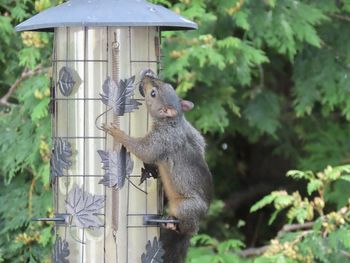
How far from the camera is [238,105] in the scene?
8562 mm

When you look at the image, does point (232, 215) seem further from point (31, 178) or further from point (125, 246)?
point (125, 246)

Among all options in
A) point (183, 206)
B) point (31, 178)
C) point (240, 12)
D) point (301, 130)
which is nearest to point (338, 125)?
point (301, 130)

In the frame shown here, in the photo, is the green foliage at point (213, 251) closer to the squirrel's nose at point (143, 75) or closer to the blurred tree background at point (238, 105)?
the blurred tree background at point (238, 105)

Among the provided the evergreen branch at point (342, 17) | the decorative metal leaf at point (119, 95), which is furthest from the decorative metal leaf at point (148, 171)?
the evergreen branch at point (342, 17)

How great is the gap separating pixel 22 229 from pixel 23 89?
3.49ft

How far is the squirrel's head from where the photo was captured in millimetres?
5137

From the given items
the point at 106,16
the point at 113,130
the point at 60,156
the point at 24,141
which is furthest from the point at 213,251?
the point at 106,16

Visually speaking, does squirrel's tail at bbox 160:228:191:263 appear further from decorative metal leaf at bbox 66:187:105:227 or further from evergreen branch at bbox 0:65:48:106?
evergreen branch at bbox 0:65:48:106

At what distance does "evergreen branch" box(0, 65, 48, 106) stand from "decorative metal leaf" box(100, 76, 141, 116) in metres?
2.34

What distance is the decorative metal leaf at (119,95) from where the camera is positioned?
5086 mm

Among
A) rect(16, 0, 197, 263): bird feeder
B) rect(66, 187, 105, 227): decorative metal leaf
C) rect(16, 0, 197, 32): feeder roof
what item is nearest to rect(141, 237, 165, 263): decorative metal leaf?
rect(16, 0, 197, 263): bird feeder

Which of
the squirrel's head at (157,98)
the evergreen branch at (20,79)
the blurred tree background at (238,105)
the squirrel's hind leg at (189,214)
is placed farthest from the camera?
the evergreen branch at (20,79)

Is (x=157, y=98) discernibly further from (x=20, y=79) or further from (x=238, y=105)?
(x=238, y=105)

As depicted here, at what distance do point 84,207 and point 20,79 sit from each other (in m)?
2.59
